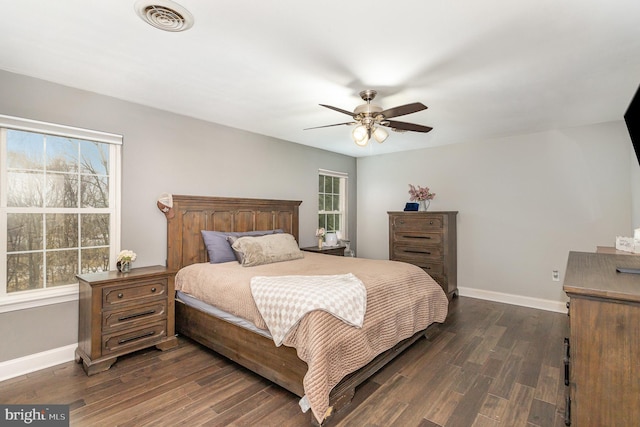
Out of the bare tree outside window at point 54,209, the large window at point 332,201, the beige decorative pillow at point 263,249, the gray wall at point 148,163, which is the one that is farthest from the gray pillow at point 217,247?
the large window at point 332,201

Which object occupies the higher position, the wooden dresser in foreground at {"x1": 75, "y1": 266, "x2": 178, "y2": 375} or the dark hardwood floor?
the wooden dresser in foreground at {"x1": 75, "y1": 266, "x2": 178, "y2": 375}

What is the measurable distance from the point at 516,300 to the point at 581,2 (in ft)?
12.6

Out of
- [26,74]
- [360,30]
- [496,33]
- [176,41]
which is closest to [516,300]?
[496,33]

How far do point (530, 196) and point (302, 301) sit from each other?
3785 millimetres

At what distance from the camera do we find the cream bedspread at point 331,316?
188cm

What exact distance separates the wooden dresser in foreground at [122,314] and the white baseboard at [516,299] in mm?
4101

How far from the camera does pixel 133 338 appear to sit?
2.71 meters

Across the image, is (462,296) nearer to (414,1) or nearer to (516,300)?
(516,300)

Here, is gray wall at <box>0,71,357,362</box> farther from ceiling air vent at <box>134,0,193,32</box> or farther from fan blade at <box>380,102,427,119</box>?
fan blade at <box>380,102,427,119</box>

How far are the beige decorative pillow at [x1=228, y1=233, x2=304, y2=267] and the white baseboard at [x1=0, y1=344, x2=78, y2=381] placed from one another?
1.64 m

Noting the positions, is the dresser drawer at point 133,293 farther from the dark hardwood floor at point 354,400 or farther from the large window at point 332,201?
the large window at point 332,201

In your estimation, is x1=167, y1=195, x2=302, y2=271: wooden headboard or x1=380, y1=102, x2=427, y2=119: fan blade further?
x1=167, y1=195, x2=302, y2=271: wooden headboard

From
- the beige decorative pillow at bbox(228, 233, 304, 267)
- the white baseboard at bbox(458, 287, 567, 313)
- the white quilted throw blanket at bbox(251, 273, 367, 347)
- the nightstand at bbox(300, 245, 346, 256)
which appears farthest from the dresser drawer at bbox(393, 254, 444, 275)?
the white quilted throw blanket at bbox(251, 273, 367, 347)

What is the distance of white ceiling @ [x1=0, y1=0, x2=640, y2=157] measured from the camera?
5.56ft
